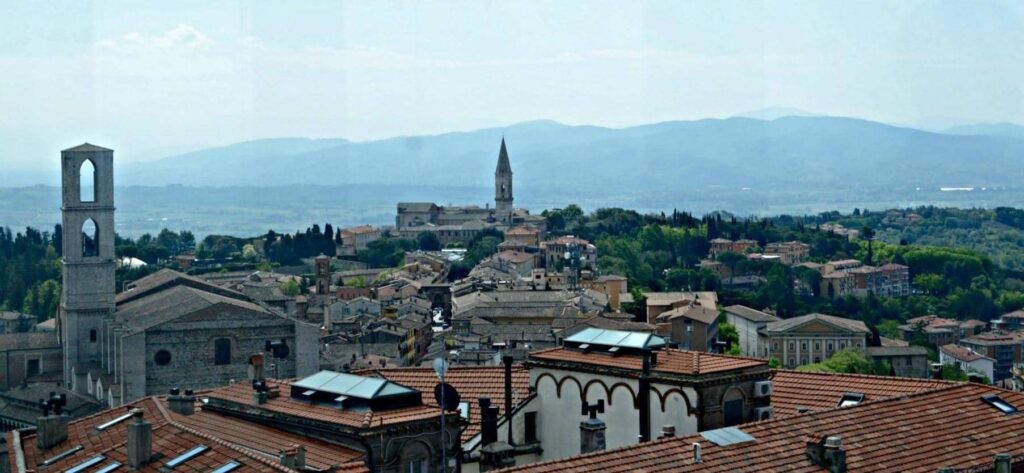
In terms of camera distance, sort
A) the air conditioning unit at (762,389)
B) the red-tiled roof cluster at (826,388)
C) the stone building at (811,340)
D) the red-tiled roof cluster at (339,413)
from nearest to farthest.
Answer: the red-tiled roof cluster at (339,413) → the air conditioning unit at (762,389) → the red-tiled roof cluster at (826,388) → the stone building at (811,340)

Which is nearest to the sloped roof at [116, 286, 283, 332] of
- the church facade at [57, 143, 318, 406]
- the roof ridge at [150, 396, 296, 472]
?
the church facade at [57, 143, 318, 406]

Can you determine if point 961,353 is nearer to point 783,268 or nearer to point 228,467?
point 783,268

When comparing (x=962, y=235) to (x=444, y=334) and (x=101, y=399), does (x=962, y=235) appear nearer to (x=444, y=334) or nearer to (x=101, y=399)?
(x=444, y=334)

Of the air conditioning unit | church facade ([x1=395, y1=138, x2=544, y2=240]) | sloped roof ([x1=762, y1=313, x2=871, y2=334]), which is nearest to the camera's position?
the air conditioning unit

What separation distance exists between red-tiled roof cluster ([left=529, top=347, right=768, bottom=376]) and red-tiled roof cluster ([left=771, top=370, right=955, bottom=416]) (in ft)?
3.09

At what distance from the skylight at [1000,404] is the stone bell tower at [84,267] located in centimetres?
2933

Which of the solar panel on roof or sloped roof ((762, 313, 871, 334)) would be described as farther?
sloped roof ((762, 313, 871, 334))

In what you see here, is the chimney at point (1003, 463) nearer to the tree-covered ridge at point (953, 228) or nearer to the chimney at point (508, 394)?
the chimney at point (508, 394)

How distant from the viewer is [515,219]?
108 m

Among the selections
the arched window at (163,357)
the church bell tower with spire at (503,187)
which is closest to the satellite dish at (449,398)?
the arched window at (163,357)

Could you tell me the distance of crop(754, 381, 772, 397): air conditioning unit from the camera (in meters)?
14.2

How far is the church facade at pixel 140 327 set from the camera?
35594mm

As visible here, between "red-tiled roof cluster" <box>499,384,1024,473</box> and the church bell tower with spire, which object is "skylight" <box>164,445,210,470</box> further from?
the church bell tower with spire

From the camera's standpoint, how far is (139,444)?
507 inches
